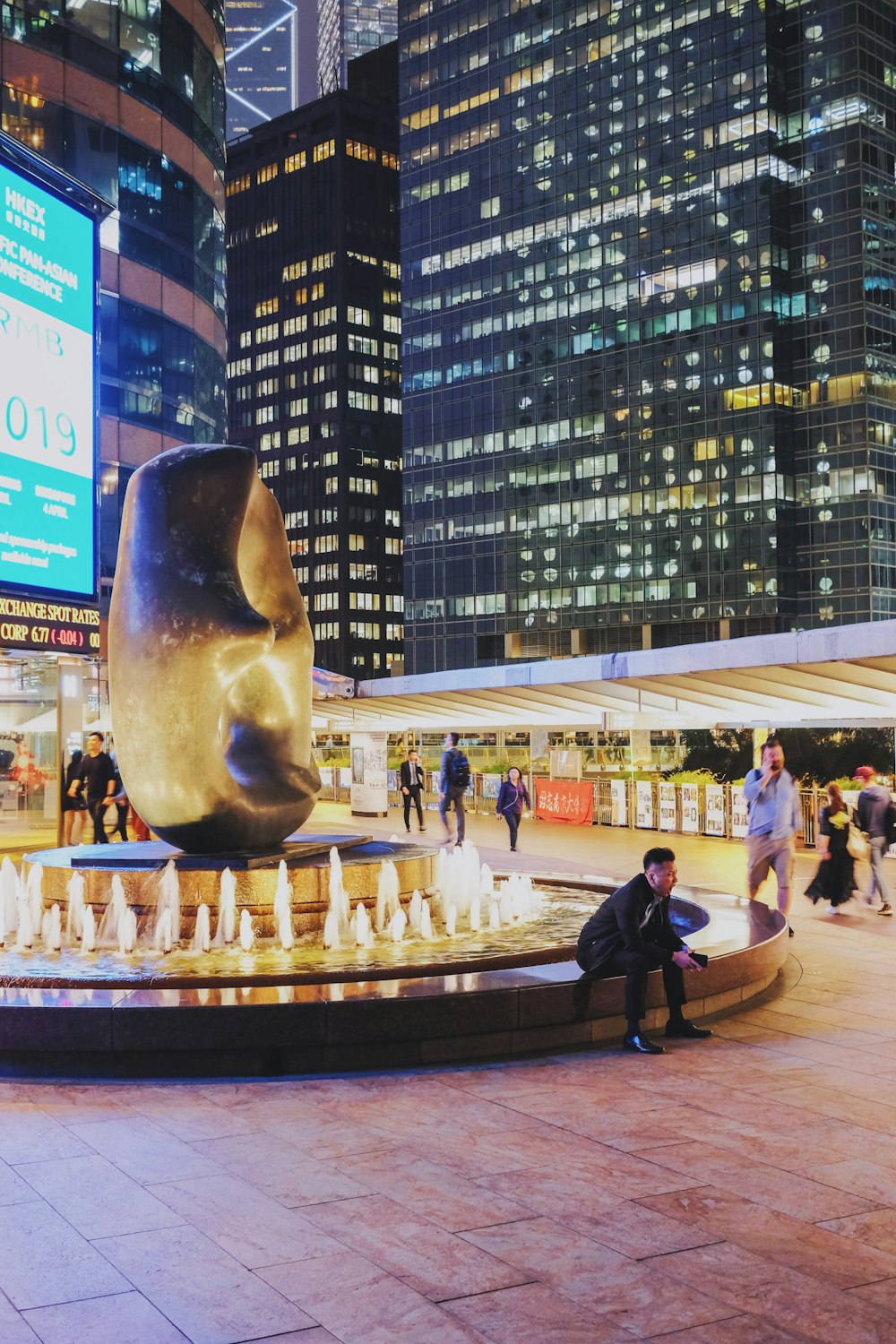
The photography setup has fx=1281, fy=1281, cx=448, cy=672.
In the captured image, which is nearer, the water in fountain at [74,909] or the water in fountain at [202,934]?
the water in fountain at [202,934]

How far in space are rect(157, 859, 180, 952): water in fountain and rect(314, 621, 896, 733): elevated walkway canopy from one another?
13.2 metres

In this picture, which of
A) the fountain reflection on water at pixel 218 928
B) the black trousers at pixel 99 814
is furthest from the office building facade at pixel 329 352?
the fountain reflection on water at pixel 218 928

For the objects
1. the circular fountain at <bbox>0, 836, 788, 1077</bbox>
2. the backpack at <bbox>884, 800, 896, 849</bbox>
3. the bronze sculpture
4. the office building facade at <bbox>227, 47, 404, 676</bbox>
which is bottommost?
the circular fountain at <bbox>0, 836, 788, 1077</bbox>

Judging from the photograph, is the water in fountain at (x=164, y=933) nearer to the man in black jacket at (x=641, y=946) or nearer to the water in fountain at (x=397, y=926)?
the water in fountain at (x=397, y=926)

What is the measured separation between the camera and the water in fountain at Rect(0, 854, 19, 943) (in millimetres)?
11773

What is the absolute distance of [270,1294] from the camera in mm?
4379

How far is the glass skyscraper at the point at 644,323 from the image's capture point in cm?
8569

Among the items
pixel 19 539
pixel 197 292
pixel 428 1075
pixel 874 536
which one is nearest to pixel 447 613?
pixel 874 536

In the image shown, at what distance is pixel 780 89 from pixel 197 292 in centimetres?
6580

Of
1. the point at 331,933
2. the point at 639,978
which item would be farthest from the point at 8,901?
the point at 639,978

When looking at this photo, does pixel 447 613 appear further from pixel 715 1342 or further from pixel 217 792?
pixel 715 1342

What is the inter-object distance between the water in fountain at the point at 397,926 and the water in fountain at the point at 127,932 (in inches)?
86.8

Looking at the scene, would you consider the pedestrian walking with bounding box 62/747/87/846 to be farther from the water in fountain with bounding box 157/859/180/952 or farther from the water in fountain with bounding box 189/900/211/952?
the water in fountain with bounding box 189/900/211/952

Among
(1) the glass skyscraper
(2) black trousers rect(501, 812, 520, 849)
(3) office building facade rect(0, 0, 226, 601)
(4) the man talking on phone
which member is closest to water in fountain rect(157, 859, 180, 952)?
(4) the man talking on phone
